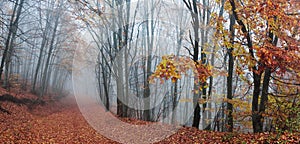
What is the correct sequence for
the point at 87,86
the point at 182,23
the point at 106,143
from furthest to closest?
the point at 87,86
the point at 182,23
the point at 106,143

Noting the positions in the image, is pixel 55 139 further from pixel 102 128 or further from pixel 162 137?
pixel 162 137

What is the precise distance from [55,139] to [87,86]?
30080 millimetres

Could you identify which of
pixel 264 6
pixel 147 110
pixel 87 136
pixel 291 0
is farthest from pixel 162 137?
pixel 147 110

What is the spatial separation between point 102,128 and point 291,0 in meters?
8.80

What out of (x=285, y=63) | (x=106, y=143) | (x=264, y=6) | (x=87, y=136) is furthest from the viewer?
(x=87, y=136)

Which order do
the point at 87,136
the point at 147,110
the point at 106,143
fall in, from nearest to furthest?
the point at 106,143
the point at 87,136
the point at 147,110

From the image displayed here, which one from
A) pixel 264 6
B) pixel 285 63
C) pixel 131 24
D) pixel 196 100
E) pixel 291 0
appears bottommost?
pixel 196 100

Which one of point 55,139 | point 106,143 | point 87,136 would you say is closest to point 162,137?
point 106,143

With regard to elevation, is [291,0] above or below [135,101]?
above

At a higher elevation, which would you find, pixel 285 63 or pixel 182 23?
pixel 182 23

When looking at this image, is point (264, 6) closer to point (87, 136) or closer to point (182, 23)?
point (87, 136)

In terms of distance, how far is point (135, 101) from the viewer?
15188 mm

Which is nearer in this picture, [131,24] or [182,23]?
[131,24]

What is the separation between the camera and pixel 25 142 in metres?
7.16
